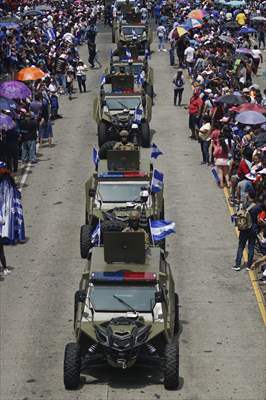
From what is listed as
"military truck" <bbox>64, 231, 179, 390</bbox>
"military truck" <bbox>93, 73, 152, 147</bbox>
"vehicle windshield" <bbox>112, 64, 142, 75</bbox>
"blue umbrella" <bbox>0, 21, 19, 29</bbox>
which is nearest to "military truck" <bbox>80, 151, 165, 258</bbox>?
"military truck" <bbox>64, 231, 179, 390</bbox>

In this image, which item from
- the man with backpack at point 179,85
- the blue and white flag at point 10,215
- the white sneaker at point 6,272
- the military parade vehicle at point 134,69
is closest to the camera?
the white sneaker at point 6,272

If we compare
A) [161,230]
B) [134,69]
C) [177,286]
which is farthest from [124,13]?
[161,230]

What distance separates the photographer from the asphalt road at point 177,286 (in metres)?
18.9

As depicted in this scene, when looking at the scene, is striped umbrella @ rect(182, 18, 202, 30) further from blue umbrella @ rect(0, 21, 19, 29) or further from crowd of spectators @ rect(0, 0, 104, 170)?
blue umbrella @ rect(0, 21, 19, 29)

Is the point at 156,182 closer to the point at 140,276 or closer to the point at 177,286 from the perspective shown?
the point at 177,286

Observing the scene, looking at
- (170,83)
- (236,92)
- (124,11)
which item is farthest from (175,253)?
(124,11)

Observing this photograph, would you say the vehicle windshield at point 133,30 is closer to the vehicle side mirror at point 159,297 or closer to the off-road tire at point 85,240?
the off-road tire at point 85,240

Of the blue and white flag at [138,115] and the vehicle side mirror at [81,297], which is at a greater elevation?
the vehicle side mirror at [81,297]

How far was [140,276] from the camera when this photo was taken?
19594 mm

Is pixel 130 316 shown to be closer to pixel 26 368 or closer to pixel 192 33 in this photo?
pixel 26 368

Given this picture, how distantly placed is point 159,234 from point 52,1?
48.3 m

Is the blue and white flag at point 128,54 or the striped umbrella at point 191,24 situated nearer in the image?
the blue and white flag at point 128,54

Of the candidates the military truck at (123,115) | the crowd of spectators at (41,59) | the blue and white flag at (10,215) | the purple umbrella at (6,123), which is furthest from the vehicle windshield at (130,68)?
the blue and white flag at (10,215)

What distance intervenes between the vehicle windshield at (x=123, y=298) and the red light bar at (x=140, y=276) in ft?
0.49
